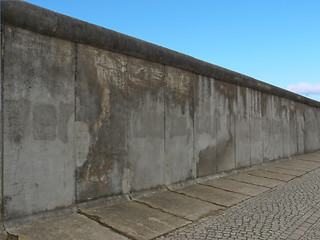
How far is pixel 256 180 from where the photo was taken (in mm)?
5367

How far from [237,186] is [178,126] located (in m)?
1.67

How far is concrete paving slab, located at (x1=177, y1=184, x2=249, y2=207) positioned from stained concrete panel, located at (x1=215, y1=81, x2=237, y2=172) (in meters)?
1.29

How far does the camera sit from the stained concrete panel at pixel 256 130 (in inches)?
275

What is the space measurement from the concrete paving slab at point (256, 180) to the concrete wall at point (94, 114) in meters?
0.40

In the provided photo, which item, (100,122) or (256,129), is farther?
(256,129)

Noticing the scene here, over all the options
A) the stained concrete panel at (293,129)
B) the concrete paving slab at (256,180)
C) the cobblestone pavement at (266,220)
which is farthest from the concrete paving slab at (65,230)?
the stained concrete panel at (293,129)

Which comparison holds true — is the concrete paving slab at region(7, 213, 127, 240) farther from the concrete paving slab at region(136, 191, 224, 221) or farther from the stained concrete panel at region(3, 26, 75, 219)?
the concrete paving slab at region(136, 191, 224, 221)

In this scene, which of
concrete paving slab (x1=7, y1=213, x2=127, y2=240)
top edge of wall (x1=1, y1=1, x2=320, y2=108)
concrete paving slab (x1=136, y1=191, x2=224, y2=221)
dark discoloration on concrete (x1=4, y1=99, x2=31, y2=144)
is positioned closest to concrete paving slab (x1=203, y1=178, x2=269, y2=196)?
concrete paving slab (x1=136, y1=191, x2=224, y2=221)

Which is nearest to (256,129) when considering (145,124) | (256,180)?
(256,180)

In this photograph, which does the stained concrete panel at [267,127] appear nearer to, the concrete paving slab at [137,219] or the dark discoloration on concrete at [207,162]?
the dark discoloration on concrete at [207,162]

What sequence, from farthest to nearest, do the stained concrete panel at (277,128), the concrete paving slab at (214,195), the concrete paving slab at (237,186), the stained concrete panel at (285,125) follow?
the stained concrete panel at (285,125) → the stained concrete panel at (277,128) → the concrete paving slab at (237,186) → the concrete paving slab at (214,195)

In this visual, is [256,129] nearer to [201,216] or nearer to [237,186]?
[237,186]

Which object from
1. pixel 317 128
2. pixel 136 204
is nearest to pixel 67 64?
pixel 136 204

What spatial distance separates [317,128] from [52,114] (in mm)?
12492
